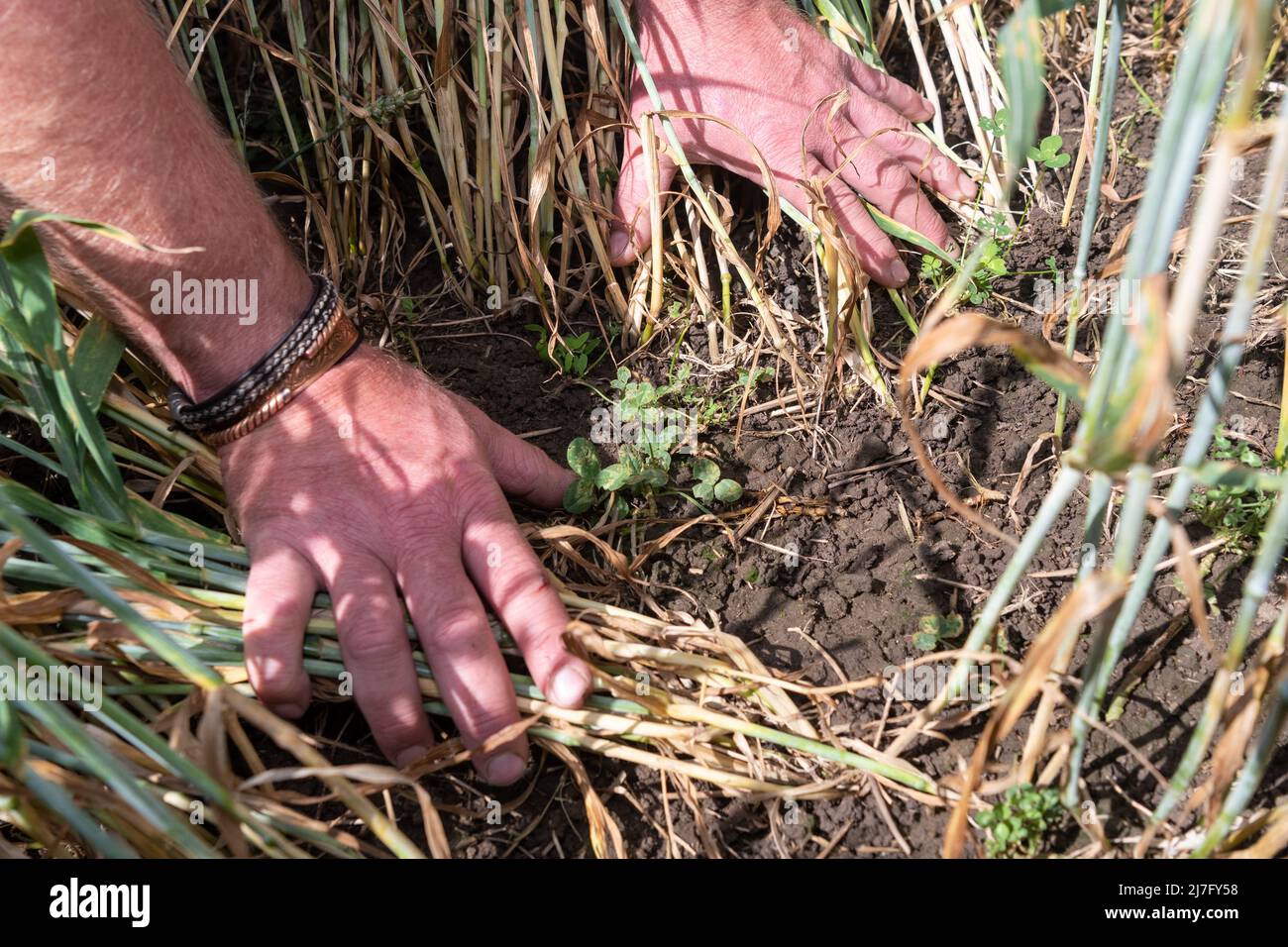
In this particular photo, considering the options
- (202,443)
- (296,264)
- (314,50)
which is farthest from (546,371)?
(314,50)

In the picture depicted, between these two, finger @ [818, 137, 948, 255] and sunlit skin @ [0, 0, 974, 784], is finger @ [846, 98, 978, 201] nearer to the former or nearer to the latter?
finger @ [818, 137, 948, 255]

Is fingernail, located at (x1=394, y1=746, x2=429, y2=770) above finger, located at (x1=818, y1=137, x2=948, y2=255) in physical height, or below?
below

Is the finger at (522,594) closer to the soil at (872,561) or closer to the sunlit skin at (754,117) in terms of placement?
the soil at (872,561)

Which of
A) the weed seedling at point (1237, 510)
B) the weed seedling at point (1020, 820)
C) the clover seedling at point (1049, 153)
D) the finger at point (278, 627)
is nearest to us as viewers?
the weed seedling at point (1020, 820)

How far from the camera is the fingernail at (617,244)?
153 cm

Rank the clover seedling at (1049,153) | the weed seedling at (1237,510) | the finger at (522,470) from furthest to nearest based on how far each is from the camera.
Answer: the clover seedling at (1049,153) < the finger at (522,470) < the weed seedling at (1237,510)

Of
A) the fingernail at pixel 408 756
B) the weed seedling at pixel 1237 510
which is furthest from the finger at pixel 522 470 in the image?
the weed seedling at pixel 1237 510

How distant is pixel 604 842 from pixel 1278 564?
2.76 ft

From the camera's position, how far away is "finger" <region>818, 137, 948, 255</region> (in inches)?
59.6

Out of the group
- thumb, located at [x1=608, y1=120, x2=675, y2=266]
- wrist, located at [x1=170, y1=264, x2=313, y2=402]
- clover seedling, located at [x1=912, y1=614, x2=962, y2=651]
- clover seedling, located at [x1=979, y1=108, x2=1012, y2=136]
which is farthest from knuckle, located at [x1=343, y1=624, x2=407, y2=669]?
clover seedling, located at [x1=979, y1=108, x2=1012, y2=136]

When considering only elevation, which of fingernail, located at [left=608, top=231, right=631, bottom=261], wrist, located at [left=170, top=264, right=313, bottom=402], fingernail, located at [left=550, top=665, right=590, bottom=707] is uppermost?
fingernail, located at [left=608, top=231, right=631, bottom=261]

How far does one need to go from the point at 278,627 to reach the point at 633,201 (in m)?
0.81

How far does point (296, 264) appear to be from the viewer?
1.33 m

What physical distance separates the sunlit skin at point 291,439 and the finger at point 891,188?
63cm
